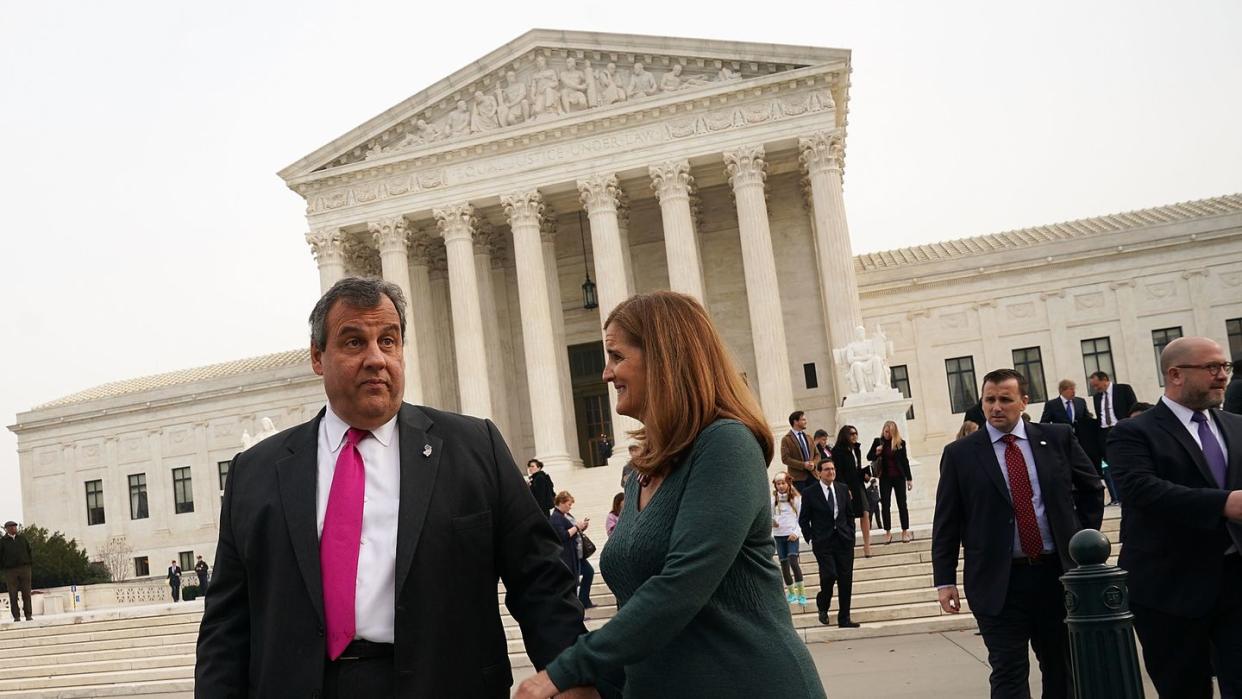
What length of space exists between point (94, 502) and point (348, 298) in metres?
52.0

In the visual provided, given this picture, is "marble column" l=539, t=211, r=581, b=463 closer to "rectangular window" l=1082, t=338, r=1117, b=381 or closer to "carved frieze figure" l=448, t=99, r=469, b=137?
"carved frieze figure" l=448, t=99, r=469, b=137

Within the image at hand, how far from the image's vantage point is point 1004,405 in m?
6.45

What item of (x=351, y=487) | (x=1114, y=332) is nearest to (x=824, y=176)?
(x=1114, y=332)

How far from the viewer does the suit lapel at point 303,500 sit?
3.57 m

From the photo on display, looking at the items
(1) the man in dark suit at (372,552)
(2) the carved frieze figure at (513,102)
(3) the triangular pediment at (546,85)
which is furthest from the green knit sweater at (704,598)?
(2) the carved frieze figure at (513,102)

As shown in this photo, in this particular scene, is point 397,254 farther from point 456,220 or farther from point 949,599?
point 949,599

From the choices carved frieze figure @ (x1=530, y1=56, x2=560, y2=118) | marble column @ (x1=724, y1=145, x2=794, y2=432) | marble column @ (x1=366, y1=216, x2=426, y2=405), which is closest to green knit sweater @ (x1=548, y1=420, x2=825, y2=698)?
marble column @ (x1=724, y1=145, x2=794, y2=432)

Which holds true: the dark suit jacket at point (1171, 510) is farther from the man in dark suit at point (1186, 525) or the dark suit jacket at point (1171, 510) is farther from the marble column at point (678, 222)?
the marble column at point (678, 222)

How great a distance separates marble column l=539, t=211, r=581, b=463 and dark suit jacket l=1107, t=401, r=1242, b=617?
3027 centimetres

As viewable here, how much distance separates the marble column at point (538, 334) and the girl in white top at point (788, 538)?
1877 cm

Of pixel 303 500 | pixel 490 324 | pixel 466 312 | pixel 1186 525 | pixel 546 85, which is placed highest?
pixel 546 85

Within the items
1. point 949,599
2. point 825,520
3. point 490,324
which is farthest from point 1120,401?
point 490,324

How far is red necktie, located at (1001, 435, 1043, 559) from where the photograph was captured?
616 centimetres

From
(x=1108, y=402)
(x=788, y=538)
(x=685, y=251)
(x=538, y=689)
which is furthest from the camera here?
(x=685, y=251)
